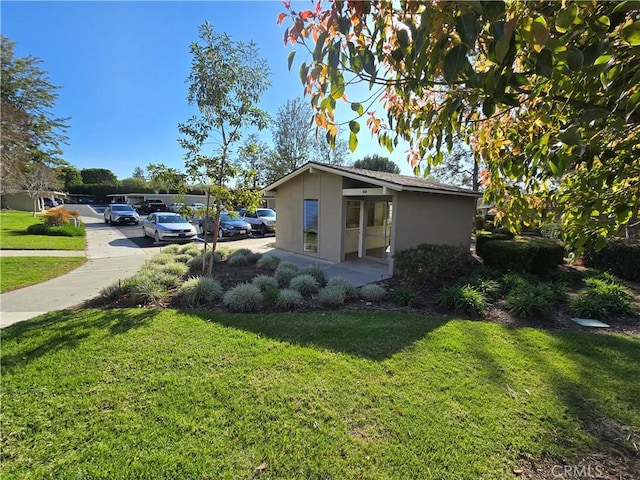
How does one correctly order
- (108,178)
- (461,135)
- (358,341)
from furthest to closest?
(108,178)
(358,341)
(461,135)

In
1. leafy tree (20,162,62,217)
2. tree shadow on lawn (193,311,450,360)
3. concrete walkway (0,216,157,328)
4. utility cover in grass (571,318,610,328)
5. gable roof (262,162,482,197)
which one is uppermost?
leafy tree (20,162,62,217)

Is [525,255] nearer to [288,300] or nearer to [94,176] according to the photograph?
[288,300]

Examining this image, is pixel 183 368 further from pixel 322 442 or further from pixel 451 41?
pixel 451 41

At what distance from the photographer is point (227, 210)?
7.89 meters

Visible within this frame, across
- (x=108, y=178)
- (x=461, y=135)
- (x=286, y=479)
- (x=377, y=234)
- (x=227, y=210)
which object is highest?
(x=108, y=178)

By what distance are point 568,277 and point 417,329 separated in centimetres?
632

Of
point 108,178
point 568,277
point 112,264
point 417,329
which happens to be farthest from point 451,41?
point 108,178

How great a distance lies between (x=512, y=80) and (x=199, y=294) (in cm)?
601

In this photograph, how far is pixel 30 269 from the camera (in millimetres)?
8312

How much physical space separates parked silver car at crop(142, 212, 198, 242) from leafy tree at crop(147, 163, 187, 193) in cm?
856

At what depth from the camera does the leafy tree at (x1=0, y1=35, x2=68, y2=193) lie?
16.6 m

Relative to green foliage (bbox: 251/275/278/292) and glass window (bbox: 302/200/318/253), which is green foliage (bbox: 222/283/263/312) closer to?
green foliage (bbox: 251/275/278/292)

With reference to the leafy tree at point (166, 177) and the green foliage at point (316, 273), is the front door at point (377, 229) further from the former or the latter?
the leafy tree at point (166, 177)

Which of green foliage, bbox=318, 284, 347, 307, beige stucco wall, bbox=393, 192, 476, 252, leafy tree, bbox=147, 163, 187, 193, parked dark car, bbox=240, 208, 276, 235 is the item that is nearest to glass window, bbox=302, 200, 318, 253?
beige stucco wall, bbox=393, 192, 476, 252
